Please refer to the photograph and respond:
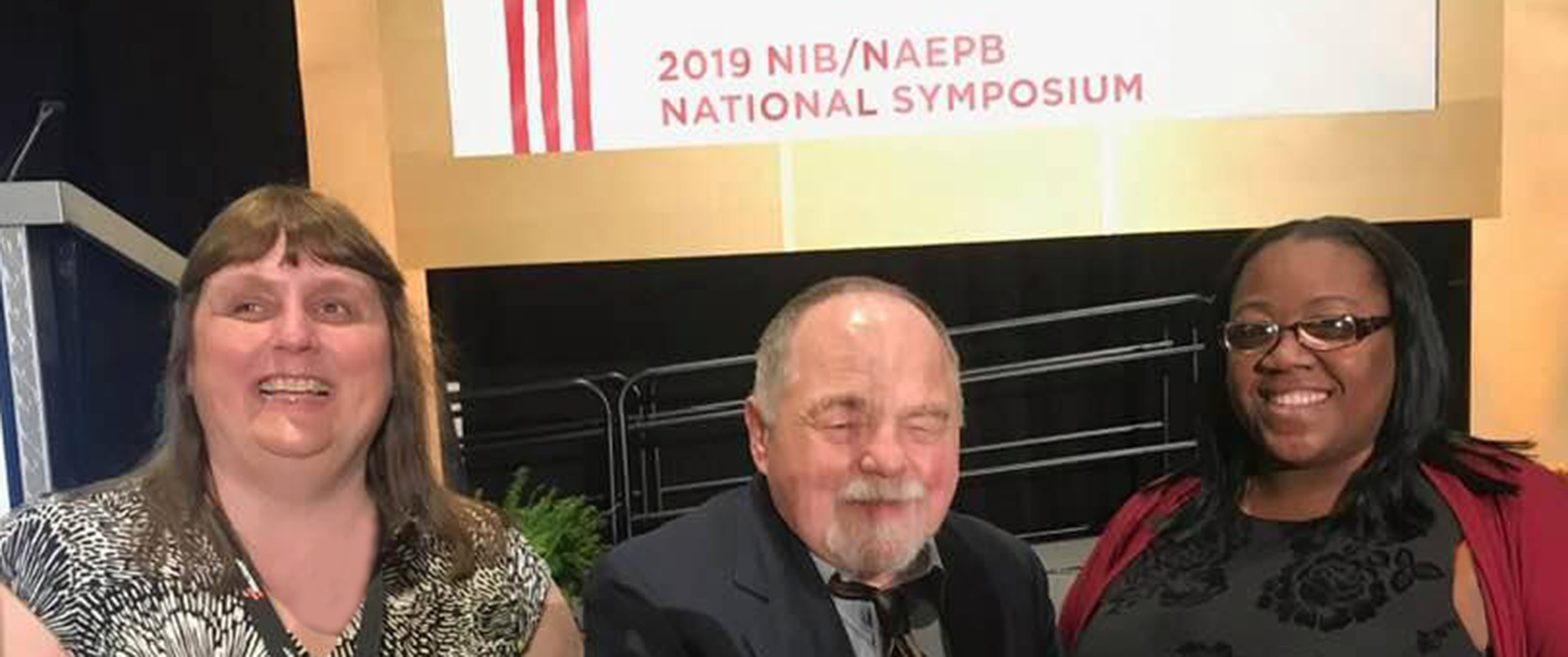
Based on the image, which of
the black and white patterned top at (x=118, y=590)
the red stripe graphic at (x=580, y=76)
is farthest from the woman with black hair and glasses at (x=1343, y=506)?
the red stripe graphic at (x=580, y=76)

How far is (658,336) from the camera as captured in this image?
327 cm

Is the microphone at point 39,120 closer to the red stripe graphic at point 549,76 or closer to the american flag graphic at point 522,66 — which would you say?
→ the american flag graphic at point 522,66

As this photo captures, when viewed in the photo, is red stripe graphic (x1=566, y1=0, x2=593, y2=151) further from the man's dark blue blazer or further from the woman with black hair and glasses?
the woman with black hair and glasses

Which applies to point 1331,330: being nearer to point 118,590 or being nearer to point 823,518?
point 823,518

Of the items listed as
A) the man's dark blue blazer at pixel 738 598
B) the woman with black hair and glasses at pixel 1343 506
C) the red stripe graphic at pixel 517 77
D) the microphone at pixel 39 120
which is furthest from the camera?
the microphone at pixel 39 120

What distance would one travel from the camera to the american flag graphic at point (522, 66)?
2461mm

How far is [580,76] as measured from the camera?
8.16 feet

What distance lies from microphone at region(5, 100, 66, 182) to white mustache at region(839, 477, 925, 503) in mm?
3018

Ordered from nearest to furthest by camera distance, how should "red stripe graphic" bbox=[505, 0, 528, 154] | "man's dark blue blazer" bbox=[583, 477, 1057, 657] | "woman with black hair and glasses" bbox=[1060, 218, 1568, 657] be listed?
1. "man's dark blue blazer" bbox=[583, 477, 1057, 657]
2. "woman with black hair and glasses" bbox=[1060, 218, 1568, 657]
3. "red stripe graphic" bbox=[505, 0, 528, 154]

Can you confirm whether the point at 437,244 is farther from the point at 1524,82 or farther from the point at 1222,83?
the point at 1524,82

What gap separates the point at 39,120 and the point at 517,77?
1.84 m

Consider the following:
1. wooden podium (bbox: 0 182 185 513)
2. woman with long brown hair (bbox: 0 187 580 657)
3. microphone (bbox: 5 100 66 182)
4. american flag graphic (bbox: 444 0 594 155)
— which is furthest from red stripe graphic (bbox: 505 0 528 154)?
microphone (bbox: 5 100 66 182)

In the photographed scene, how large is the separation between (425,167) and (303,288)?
3.62ft

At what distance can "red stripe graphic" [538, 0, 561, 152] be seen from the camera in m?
2.46
